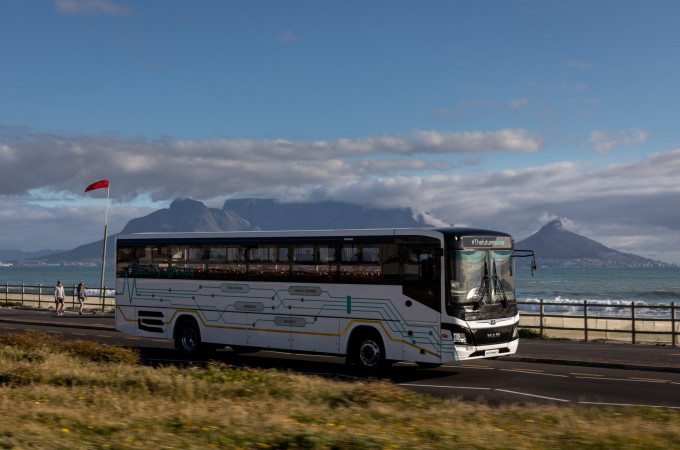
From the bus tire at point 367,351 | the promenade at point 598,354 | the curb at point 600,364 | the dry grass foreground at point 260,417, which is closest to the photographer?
the dry grass foreground at point 260,417

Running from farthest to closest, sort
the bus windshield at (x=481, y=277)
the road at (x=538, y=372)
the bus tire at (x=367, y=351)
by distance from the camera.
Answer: the bus tire at (x=367, y=351)
the bus windshield at (x=481, y=277)
the road at (x=538, y=372)

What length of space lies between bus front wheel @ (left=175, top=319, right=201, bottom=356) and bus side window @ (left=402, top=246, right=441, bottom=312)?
706 cm

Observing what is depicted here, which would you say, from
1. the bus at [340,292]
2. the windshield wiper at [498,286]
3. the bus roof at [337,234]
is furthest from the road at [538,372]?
the bus roof at [337,234]

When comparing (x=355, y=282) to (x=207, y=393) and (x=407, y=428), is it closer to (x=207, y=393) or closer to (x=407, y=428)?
(x=207, y=393)

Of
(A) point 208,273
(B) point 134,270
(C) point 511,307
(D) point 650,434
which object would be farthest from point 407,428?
(B) point 134,270

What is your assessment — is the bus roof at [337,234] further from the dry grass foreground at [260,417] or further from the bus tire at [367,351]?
the dry grass foreground at [260,417]

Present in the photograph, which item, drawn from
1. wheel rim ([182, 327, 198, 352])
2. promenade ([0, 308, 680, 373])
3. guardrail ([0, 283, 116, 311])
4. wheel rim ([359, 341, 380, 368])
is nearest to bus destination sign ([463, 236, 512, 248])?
wheel rim ([359, 341, 380, 368])

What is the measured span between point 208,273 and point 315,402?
31.5ft

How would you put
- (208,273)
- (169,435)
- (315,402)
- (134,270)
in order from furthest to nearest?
(134,270) < (208,273) < (315,402) < (169,435)

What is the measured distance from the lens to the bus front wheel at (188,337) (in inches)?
810

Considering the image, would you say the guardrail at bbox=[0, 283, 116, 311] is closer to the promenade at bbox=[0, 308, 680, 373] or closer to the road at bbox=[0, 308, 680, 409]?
the road at bbox=[0, 308, 680, 409]

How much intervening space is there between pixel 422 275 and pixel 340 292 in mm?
2211

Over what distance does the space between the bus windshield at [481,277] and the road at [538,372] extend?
1.80 metres

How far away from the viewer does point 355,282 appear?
17141mm
